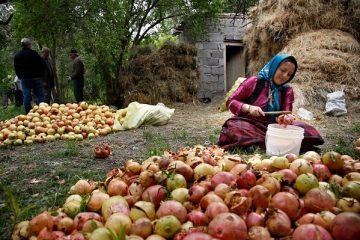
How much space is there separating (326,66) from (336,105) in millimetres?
1296

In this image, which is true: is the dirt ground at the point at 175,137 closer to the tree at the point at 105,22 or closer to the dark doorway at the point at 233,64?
the tree at the point at 105,22

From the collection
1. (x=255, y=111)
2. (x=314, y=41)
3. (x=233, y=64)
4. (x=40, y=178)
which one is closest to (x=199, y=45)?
(x=233, y=64)

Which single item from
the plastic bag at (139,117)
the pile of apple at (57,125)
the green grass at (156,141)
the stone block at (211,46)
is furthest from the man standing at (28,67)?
the stone block at (211,46)

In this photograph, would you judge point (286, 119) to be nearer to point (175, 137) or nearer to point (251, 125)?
point (251, 125)

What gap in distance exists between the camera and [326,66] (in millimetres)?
8742

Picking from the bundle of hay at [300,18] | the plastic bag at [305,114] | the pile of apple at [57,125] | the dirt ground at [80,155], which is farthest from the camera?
the bundle of hay at [300,18]

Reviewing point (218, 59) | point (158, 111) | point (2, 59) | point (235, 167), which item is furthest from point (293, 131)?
point (2, 59)

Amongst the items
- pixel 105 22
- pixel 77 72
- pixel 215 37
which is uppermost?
pixel 105 22

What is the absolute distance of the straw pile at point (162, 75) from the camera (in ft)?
38.4

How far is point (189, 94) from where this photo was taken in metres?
12.4

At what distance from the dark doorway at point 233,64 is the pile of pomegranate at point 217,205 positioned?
11.5 m

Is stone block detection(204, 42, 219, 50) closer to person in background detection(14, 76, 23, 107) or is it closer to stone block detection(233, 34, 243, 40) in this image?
stone block detection(233, 34, 243, 40)

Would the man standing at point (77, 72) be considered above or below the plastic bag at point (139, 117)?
above

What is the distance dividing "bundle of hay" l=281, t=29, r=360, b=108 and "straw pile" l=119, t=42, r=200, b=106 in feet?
12.9
